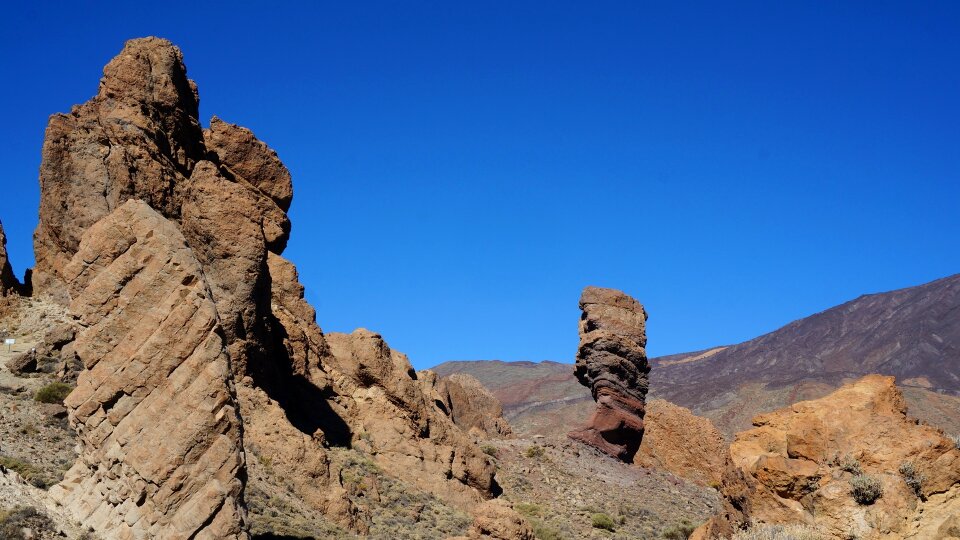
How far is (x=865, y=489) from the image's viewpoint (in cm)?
1384

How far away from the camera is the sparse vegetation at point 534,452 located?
44.7 metres

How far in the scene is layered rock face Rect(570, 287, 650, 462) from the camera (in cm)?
4938

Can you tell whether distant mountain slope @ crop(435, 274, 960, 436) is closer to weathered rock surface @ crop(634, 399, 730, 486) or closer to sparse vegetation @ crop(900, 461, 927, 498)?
weathered rock surface @ crop(634, 399, 730, 486)

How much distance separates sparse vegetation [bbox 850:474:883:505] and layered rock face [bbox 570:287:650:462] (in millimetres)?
34918

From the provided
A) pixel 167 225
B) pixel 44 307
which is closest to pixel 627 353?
pixel 44 307

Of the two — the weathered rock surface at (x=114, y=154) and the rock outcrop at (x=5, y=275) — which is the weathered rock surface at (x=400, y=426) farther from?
the rock outcrop at (x=5, y=275)

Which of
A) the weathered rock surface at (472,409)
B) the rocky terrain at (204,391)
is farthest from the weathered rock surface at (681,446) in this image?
the weathered rock surface at (472,409)

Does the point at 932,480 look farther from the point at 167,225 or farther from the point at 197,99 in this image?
the point at 197,99

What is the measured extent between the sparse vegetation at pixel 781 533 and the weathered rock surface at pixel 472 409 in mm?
30772

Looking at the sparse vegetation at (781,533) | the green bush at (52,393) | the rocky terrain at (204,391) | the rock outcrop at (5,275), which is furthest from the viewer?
the rock outcrop at (5,275)

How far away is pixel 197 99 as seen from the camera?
34750 mm

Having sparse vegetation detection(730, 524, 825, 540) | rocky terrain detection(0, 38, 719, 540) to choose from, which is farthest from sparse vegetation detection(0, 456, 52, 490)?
sparse vegetation detection(730, 524, 825, 540)

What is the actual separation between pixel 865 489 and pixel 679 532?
24.4 m

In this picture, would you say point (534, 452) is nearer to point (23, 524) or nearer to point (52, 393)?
point (52, 393)
